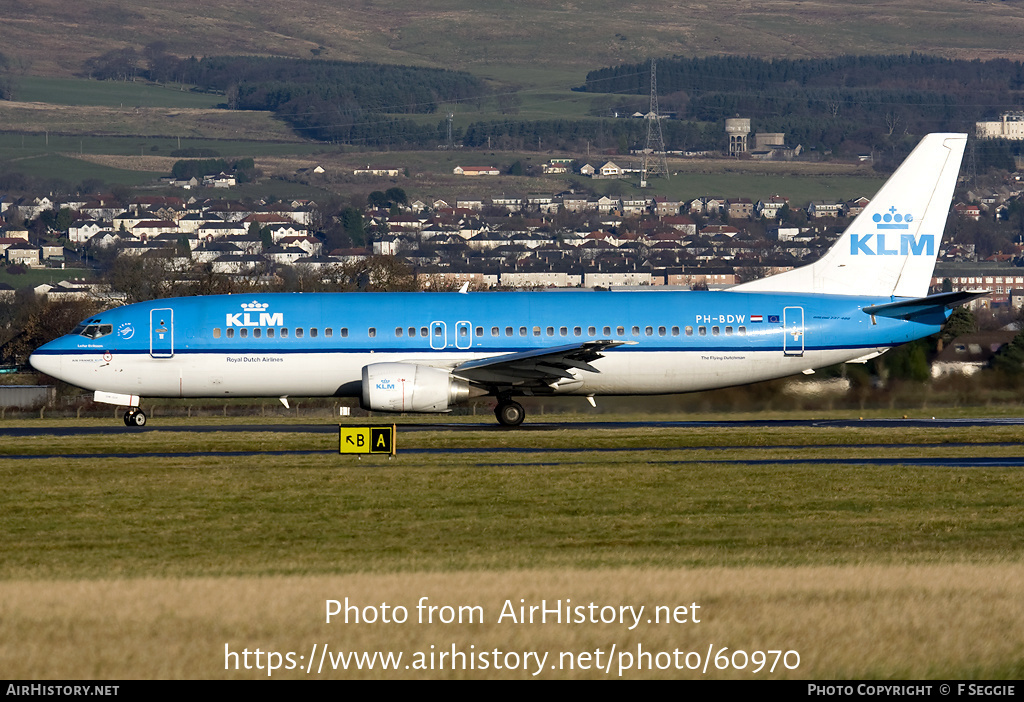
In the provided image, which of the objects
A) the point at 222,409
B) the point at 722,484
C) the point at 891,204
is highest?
the point at 891,204

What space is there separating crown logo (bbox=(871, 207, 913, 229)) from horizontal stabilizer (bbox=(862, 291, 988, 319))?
277 centimetres

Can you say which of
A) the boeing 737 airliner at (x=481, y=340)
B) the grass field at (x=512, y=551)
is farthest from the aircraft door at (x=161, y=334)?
the grass field at (x=512, y=551)

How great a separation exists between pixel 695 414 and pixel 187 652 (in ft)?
117

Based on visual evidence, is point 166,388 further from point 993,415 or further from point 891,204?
point 993,415

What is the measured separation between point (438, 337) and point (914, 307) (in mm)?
13680

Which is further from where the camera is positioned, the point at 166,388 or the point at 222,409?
the point at 222,409

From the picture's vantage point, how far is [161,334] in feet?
142

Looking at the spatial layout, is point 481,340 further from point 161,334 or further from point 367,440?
point 367,440

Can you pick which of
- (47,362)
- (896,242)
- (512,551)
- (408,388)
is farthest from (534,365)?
(512,551)

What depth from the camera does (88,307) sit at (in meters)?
92.4

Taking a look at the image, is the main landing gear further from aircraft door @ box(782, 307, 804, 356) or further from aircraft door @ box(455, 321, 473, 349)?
aircraft door @ box(782, 307, 804, 356)

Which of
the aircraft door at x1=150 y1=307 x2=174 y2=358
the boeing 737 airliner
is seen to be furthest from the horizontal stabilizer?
the aircraft door at x1=150 y1=307 x2=174 y2=358

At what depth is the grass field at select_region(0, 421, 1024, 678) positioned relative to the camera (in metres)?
14.6

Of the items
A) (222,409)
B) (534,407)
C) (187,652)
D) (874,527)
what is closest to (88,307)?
(222,409)
